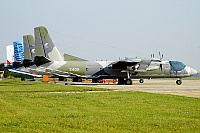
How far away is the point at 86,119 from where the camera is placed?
1143 cm

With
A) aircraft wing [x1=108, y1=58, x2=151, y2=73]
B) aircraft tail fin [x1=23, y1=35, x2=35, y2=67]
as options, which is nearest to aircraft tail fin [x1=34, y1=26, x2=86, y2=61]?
aircraft tail fin [x1=23, y1=35, x2=35, y2=67]

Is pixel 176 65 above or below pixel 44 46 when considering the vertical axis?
below

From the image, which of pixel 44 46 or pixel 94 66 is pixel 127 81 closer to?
pixel 94 66

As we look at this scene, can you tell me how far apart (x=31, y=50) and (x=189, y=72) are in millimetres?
22392

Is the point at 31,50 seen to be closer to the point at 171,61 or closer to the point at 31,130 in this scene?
the point at 171,61

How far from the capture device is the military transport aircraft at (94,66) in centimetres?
4756

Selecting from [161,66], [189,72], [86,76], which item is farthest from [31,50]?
[189,72]

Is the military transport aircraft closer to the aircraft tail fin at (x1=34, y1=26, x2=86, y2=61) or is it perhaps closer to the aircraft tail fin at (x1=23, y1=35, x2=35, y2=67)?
the aircraft tail fin at (x1=34, y1=26, x2=86, y2=61)

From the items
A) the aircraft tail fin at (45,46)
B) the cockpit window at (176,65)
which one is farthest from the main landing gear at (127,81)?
the aircraft tail fin at (45,46)

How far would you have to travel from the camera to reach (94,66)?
161ft

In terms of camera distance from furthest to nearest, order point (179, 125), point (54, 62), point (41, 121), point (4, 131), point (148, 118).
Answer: point (54, 62) → point (148, 118) → point (41, 121) → point (179, 125) → point (4, 131)

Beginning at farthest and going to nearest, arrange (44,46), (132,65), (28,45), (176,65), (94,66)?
(28,45), (176,65), (94,66), (132,65), (44,46)

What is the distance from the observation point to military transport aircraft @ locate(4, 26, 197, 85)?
47.6 metres

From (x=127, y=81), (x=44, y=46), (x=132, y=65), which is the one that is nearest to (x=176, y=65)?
(x=132, y=65)
